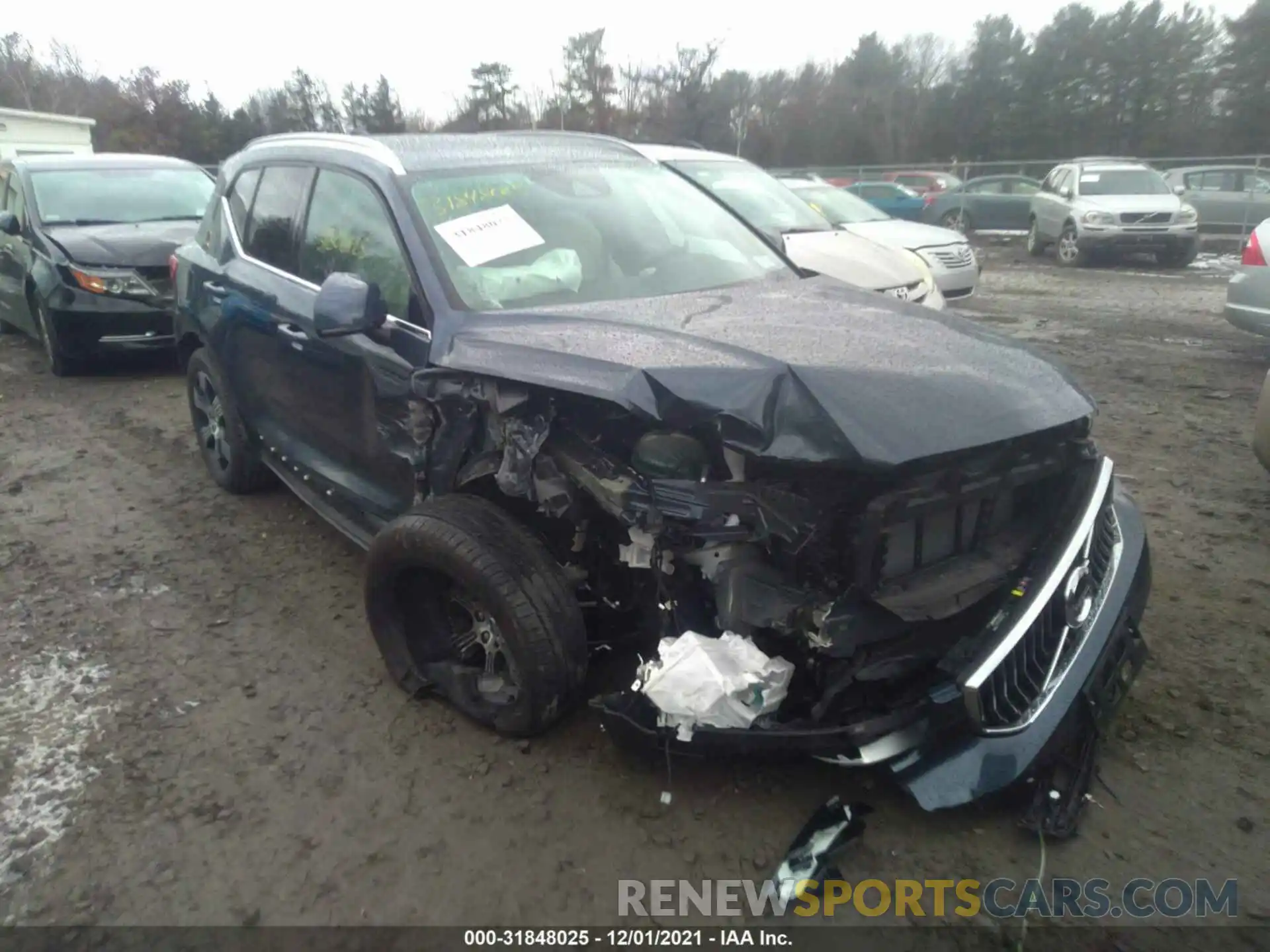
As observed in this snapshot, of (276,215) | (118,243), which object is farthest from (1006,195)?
(276,215)

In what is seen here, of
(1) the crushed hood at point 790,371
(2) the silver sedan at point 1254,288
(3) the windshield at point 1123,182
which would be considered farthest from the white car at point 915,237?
(1) the crushed hood at point 790,371

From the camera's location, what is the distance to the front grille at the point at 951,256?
10094 millimetres

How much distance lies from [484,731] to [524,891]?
737mm

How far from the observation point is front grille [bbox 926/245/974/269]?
10.1m

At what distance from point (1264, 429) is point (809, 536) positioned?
10.2 ft

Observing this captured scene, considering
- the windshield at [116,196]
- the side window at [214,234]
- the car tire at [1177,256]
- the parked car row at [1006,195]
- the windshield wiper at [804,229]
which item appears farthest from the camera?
the parked car row at [1006,195]

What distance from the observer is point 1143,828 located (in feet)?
8.51

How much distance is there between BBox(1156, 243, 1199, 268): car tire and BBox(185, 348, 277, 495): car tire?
15.1 m

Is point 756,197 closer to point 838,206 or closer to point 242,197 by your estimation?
point 838,206

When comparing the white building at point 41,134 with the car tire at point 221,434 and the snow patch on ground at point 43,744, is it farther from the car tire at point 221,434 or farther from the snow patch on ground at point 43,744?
the snow patch on ground at point 43,744

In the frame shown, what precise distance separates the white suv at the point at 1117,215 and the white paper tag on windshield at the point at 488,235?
46.7ft

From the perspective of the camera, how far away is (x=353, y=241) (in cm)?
370

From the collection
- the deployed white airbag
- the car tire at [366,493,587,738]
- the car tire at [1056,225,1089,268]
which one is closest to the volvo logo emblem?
the deployed white airbag

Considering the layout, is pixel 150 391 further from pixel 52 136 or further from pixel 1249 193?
pixel 52 136
